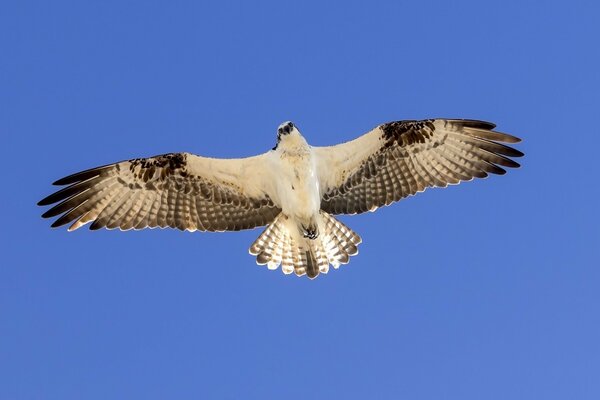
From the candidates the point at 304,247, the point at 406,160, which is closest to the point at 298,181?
the point at 304,247

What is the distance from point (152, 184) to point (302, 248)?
7.72 feet

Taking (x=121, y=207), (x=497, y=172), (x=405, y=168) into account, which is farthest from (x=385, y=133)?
(x=121, y=207)

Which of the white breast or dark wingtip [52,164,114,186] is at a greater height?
dark wingtip [52,164,114,186]

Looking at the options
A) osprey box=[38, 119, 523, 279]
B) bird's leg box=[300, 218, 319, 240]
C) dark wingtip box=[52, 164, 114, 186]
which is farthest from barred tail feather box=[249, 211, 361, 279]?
dark wingtip box=[52, 164, 114, 186]

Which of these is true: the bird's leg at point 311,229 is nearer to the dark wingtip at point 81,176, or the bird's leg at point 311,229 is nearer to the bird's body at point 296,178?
the bird's body at point 296,178

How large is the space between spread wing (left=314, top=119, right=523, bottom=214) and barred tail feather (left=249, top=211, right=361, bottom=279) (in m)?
0.35

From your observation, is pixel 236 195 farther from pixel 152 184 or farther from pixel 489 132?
pixel 489 132

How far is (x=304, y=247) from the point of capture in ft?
52.5

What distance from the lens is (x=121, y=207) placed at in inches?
620

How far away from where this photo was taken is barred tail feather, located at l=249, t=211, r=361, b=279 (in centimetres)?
1585

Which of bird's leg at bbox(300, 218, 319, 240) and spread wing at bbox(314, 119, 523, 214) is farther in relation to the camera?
bird's leg at bbox(300, 218, 319, 240)

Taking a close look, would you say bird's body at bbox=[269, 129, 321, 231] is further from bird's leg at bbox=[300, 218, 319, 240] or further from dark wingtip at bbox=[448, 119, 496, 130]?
dark wingtip at bbox=[448, 119, 496, 130]

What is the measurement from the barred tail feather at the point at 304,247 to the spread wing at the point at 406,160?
349 millimetres

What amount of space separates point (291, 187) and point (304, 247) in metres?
1.14
